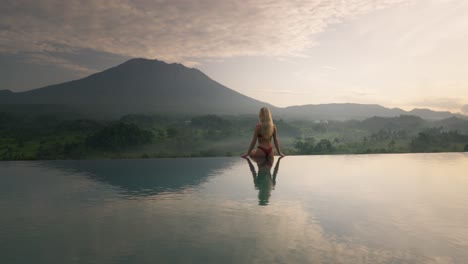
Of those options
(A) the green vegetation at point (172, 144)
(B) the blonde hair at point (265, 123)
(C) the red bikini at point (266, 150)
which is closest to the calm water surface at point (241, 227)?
(C) the red bikini at point (266, 150)

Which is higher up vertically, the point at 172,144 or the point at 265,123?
the point at 265,123

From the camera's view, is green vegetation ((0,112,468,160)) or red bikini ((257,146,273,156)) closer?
red bikini ((257,146,273,156))

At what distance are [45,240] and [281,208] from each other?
5.06m

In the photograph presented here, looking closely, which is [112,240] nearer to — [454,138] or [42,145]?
[42,145]

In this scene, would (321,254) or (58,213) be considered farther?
(58,213)

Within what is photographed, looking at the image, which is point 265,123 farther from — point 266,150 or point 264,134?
point 266,150

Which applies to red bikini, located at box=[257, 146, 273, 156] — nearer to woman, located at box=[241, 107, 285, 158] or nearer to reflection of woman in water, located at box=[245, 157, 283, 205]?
woman, located at box=[241, 107, 285, 158]

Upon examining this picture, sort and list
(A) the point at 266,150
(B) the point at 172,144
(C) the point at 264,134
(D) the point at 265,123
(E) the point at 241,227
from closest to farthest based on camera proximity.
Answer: (E) the point at 241,227
(D) the point at 265,123
(C) the point at 264,134
(A) the point at 266,150
(B) the point at 172,144

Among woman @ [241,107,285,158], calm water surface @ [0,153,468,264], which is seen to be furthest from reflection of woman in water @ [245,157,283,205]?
woman @ [241,107,285,158]

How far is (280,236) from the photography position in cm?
580

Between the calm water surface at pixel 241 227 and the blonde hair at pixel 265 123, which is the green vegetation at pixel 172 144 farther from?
the blonde hair at pixel 265 123

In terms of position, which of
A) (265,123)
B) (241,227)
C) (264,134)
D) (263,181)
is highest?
(265,123)

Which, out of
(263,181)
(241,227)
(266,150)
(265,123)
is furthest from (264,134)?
(263,181)

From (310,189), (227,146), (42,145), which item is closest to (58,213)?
(310,189)
